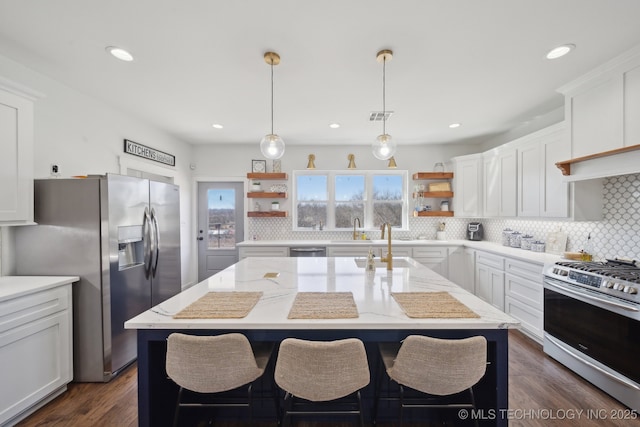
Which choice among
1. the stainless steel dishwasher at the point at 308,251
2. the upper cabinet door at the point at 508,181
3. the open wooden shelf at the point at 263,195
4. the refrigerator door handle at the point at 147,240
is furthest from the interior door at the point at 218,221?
the upper cabinet door at the point at 508,181

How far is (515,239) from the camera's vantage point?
3.97 metres

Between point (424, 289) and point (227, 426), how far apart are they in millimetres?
1584

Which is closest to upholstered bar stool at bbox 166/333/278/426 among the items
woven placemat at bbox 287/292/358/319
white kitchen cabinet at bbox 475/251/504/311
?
woven placemat at bbox 287/292/358/319

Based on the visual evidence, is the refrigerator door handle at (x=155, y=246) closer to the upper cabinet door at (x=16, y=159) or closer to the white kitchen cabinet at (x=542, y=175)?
the upper cabinet door at (x=16, y=159)

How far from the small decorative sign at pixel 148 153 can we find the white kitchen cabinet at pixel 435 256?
4.13 m

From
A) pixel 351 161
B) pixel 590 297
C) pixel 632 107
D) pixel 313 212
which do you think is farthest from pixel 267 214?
pixel 632 107

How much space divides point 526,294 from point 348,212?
2957 millimetres

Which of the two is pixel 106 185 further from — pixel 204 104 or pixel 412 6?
pixel 412 6

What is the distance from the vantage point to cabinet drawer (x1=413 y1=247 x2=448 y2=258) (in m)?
4.59

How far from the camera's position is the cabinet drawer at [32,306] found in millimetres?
1814

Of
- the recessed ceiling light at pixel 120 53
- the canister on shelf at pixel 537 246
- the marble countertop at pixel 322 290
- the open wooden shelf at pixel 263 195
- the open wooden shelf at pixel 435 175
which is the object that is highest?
the recessed ceiling light at pixel 120 53

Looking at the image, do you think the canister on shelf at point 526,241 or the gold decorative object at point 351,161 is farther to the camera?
the gold decorative object at point 351,161

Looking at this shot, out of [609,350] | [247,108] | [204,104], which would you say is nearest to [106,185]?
[204,104]

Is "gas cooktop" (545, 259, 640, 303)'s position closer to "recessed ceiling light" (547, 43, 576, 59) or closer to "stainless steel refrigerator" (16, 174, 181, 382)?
"recessed ceiling light" (547, 43, 576, 59)
